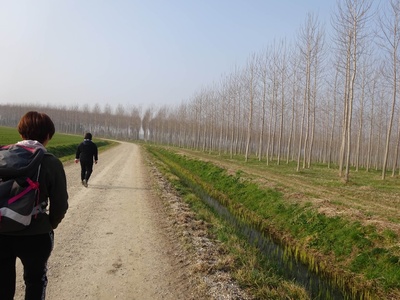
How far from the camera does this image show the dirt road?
14.5 feet

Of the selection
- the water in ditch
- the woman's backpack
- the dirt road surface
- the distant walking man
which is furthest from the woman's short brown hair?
the distant walking man

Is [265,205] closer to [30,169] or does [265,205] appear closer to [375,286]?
[375,286]

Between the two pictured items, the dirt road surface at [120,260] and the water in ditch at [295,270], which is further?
the water in ditch at [295,270]

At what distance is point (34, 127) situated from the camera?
286 centimetres

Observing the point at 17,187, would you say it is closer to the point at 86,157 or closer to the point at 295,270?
the point at 295,270

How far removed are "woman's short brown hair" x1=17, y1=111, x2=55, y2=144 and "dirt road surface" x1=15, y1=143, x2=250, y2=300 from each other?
2448 mm

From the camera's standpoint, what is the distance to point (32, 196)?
258 centimetres

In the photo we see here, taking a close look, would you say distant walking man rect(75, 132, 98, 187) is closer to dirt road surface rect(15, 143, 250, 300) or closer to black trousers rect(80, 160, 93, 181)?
black trousers rect(80, 160, 93, 181)

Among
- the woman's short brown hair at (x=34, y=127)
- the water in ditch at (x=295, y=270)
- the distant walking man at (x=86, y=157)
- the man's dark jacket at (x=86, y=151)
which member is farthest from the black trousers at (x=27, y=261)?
the man's dark jacket at (x=86, y=151)

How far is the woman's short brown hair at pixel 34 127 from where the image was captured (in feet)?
9.33

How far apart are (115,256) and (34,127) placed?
11.6 ft

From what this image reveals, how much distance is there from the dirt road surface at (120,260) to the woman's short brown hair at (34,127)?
2448mm

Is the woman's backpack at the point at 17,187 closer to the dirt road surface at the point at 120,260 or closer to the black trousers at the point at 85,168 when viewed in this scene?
the dirt road surface at the point at 120,260

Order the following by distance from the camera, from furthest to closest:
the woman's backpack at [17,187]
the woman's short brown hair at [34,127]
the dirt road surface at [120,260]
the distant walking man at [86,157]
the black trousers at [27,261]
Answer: the distant walking man at [86,157]
the dirt road surface at [120,260]
the woman's short brown hair at [34,127]
the black trousers at [27,261]
the woman's backpack at [17,187]
